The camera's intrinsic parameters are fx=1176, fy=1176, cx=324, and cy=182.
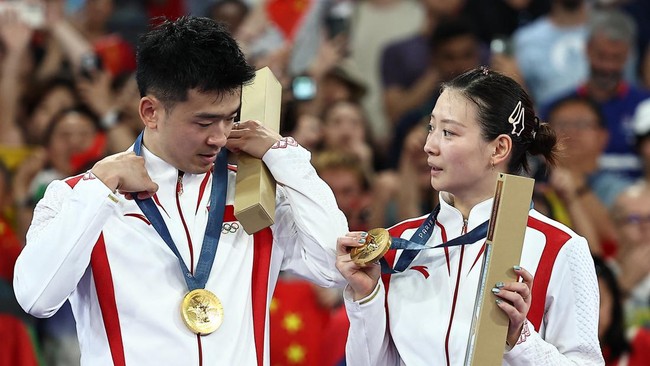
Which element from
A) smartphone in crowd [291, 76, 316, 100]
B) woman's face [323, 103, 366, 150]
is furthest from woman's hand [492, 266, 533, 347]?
smartphone in crowd [291, 76, 316, 100]

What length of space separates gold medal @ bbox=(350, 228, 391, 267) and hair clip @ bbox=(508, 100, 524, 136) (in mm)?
631

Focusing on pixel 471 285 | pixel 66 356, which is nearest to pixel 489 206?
pixel 471 285

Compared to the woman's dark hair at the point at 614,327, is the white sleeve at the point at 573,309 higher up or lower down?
lower down

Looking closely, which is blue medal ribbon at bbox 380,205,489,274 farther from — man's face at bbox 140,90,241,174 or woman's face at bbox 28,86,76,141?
woman's face at bbox 28,86,76,141

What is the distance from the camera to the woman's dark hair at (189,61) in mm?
3988

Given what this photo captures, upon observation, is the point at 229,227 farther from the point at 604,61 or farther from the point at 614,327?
the point at 604,61

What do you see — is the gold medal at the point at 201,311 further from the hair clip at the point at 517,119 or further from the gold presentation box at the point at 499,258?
the hair clip at the point at 517,119

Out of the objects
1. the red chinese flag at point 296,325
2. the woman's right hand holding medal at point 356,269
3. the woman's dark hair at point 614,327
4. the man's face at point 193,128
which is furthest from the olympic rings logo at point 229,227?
the woman's dark hair at point 614,327

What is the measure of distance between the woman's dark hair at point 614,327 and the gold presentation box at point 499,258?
2.85 metres

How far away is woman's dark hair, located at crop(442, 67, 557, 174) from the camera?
416 cm

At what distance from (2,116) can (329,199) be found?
4913 mm

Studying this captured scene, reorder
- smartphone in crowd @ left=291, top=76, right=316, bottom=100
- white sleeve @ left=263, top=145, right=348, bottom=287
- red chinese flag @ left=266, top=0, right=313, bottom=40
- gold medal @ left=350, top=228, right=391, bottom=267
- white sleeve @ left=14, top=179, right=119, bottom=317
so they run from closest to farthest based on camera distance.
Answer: white sleeve @ left=14, top=179, right=119, bottom=317 < gold medal @ left=350, top=228, right=391, bottom=267 < white sleeve @ left=263, top=145, right=348, bottom=287 < smartphone in crowd @ left=291, top=76, right=316, bottom=100 < red chinese flag @ left=266, top=0, right=313, bottom=40

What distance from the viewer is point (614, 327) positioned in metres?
6.40

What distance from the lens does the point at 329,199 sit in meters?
4.20
